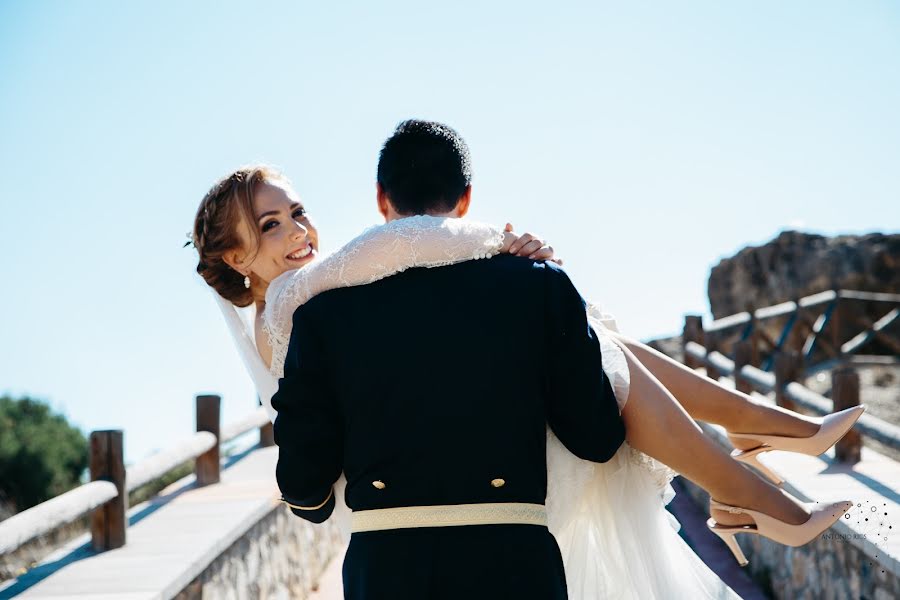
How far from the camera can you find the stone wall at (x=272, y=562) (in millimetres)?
5367

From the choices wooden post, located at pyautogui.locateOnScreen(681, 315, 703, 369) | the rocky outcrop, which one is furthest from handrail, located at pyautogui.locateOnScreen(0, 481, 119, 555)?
the rocky outcrop

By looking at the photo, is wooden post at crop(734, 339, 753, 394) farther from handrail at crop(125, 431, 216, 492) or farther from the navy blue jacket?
the navy blue jacket

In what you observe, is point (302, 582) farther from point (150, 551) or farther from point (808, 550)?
point (808, 550)

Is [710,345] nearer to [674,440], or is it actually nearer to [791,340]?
[791,340]

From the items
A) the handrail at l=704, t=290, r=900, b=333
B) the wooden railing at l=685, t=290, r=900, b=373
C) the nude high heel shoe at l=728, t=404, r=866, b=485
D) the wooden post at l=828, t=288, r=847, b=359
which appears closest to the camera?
the nude high heel shoe at l=728, t=404, r=866, b=485

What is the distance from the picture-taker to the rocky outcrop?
635 inches

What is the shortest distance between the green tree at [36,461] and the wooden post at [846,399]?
1840cm

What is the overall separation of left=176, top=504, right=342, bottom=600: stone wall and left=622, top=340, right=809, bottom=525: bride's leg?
2.66m

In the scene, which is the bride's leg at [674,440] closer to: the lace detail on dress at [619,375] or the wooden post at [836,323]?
the lace detail on dress at [619,375]

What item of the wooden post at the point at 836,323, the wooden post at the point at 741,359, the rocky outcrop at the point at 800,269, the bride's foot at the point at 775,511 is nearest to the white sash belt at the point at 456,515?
the bride's foot at the point at 775,511

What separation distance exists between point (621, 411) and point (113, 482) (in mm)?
3701

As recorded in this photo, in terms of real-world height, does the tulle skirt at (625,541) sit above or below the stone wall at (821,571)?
above

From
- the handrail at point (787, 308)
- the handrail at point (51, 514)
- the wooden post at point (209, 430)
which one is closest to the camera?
the handrail at point (51, 514)

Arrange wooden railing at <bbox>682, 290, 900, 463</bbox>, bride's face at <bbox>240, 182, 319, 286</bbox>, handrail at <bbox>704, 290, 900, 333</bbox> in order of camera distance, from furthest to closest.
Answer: handrail at <bbox>704, 290, 900, 333</bbox>, wooden railing at <bbox>682, 290, 900, 463</bbox>, bride's face at <bbox>240, 182, 319, 286</bbox>
